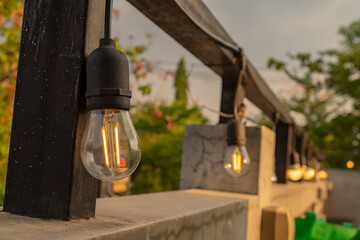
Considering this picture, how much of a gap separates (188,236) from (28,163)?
0.90 meters

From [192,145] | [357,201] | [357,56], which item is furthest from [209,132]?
[357,56]

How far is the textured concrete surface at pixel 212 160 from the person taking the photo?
12.7ft

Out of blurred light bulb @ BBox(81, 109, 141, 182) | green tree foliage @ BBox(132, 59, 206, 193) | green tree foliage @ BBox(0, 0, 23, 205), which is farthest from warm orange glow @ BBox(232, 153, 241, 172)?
green tree foliage @ BBox(132, 59, 206, 193)

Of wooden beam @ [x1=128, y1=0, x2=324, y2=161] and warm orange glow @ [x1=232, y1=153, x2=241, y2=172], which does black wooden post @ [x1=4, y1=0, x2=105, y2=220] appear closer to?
wooden beam @ [x1=128, y1=0, x2=324, y2=161]

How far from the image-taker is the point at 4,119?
7.18 meters

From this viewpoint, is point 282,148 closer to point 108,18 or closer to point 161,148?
point 108,18

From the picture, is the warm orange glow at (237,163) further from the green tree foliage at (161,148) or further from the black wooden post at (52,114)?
the green tree foliage at (161,148)

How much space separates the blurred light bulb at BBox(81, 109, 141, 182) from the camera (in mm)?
1393

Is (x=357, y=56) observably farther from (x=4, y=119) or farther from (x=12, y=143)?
(x=12, y=143)

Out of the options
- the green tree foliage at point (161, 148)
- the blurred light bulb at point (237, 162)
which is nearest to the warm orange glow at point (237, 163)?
the blurred light bulb at point (237, 162)

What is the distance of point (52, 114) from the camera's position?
163cm

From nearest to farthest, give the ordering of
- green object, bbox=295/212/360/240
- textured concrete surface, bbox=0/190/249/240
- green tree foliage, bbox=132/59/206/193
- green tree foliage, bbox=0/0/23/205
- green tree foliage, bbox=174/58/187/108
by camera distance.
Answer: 1. textured concrete surface, bbox=0/190/249/240
2. green object, bbox=295/212/360/240
3. green tree foliage, bbox=0/0/23/205
4. green tree foliage, bbox=132/59/206/193
5. green tree foliage, bbox=174/58/187/108

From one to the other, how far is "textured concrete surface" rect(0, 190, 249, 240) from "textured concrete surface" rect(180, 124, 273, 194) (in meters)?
0.84

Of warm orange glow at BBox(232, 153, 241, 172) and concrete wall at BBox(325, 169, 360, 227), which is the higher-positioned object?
warm orange glow at BBox(232, 153, 241, 172)
